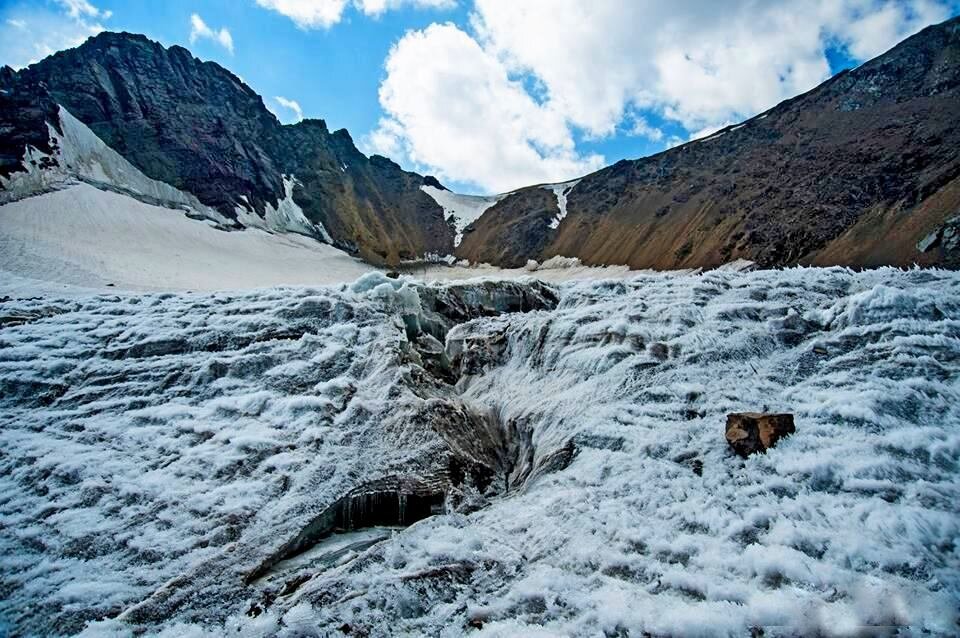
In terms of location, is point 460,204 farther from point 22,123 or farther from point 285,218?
point 22,123

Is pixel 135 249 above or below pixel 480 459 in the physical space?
above

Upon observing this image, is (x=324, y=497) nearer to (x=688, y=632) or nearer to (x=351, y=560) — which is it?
(x=351, y=560)

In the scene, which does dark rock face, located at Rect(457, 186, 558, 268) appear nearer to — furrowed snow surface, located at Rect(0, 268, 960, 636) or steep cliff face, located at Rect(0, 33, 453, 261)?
steep cliff face, located at Rect(0, 33, 453, 261)

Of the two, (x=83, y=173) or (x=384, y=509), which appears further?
(x=83, y=173)

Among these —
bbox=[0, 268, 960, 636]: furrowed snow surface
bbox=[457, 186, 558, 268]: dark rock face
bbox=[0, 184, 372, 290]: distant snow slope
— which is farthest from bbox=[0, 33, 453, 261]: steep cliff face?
bbox=[0, 268, 960, 636]: furrowed snow surface

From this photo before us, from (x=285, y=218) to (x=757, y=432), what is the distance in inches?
2832

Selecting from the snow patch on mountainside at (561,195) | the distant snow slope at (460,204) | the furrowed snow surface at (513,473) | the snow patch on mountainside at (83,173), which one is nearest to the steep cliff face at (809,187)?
the snow patch on mountainside at (561,195)

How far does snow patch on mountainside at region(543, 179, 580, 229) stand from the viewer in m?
82.3

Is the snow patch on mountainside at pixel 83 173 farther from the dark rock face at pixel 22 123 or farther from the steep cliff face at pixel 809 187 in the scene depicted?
the steep cliff face at pixel 809 187

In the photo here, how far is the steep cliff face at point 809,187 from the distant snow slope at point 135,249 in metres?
37.9

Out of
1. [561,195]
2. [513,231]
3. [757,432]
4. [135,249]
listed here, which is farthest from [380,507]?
[561,195]

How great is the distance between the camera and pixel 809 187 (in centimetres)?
4888

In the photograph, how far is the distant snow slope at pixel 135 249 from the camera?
2562 cm

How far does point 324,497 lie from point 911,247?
37.1 meters
